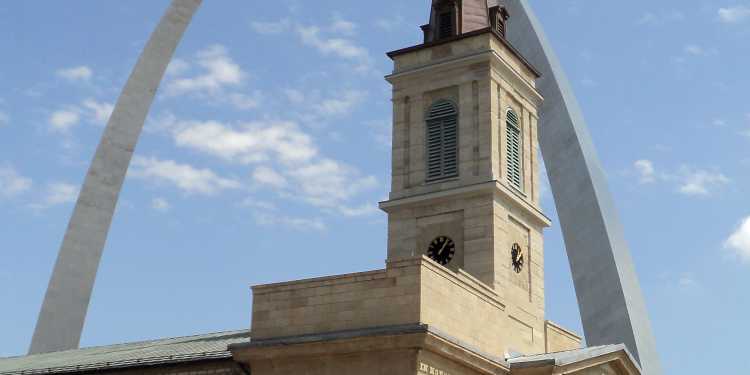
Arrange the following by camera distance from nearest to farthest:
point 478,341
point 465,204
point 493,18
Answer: point 478,341
point 465,204
point 493,18

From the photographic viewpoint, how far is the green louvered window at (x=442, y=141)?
1649 inches

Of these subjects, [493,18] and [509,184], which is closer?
[509,184]

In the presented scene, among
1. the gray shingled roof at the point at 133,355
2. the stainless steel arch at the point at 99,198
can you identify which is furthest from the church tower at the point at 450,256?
the stainless steel arch at the point at 99,198

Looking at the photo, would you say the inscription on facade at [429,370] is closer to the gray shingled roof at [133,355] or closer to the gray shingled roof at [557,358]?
the gray shingled roof at [557,358]

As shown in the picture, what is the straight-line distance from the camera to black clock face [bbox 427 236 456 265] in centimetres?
4053

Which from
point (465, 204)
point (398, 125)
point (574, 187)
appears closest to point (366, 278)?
point (465, 204)

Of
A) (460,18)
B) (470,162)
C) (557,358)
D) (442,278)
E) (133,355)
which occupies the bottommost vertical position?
(557,358)

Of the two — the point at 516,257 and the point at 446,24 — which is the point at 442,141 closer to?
the point at 516,257

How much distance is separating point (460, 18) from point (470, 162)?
5.99m

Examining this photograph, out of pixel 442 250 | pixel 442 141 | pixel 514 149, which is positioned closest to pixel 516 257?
pixel 442 250

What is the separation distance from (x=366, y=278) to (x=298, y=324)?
2185 mm

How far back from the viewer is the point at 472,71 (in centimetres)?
4272

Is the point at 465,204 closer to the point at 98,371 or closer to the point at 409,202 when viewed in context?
the point at 409,202

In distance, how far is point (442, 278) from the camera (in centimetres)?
3297
